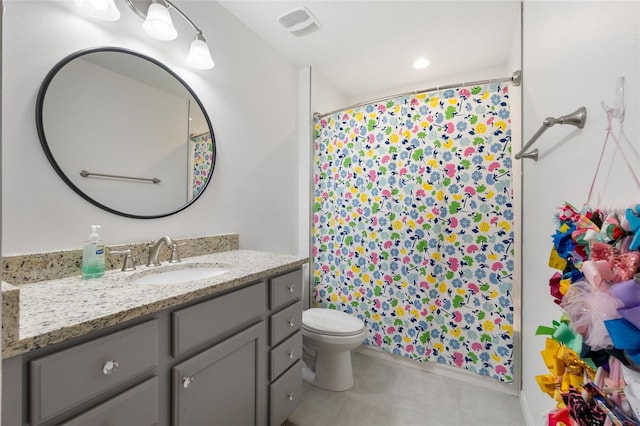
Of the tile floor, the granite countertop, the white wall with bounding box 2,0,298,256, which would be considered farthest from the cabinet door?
the white wall with bounding box 2,0,298,256

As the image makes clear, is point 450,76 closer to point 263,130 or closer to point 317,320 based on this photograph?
point 263,130

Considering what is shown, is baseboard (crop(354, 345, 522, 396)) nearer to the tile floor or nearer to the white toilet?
the tile floor

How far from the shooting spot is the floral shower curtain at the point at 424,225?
71.2 inches

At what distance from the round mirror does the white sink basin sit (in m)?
0.29

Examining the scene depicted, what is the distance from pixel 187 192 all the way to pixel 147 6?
91 centimetres

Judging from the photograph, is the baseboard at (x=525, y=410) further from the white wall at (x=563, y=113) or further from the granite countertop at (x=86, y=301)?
the granite countertop at (x=86, y=301)

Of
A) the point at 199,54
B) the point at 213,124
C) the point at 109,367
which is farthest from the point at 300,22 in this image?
the point at 109,367

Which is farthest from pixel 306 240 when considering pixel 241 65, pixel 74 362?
pixel 74 362

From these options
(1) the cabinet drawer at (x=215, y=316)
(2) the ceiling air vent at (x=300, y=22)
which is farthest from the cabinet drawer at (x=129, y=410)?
(2) the ceiling air vent at (x=300, y=22)

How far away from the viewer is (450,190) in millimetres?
1938

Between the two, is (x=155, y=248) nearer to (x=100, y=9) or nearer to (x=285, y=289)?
(x=285, y=289)

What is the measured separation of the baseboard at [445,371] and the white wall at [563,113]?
6.8 inches

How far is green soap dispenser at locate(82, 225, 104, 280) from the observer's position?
1152 mm

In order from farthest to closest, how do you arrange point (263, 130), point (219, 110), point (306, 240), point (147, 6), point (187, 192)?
point (306, 240)
point (263, 130)
point (219, 110)
point (187, 192)
point (147, 6)
